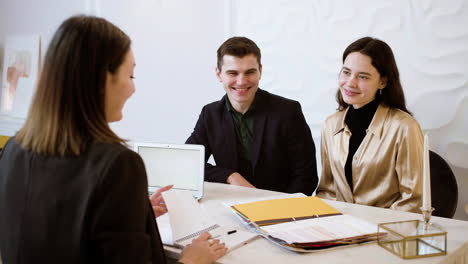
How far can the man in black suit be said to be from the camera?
2314 millimetres

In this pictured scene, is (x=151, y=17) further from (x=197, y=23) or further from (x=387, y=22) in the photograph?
(x=387, y=22)

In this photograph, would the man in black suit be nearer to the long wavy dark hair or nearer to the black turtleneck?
the black turtleneck

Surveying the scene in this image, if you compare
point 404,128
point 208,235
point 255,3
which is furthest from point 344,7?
point 208,235

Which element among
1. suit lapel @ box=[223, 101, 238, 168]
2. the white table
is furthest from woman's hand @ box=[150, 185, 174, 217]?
suit lapel @ box=[223, 101, 238, 168]

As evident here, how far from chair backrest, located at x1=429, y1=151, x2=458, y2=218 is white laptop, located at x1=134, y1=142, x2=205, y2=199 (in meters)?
1.09

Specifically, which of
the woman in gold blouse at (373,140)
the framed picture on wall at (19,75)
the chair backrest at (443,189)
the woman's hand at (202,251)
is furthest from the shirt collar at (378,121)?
the framed picture on wall at (19,75)

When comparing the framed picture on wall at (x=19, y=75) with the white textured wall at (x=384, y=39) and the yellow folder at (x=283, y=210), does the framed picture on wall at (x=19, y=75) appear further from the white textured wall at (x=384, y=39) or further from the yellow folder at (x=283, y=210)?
the yellow folder at (x=283, y=210)

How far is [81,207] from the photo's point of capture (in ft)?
2.85

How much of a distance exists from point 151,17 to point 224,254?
3205mm

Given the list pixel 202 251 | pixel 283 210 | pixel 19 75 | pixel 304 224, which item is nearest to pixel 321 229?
pixel 304 224

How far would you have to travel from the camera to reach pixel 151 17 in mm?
4051

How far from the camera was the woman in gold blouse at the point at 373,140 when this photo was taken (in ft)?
6.52

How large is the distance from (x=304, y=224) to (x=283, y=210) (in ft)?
0.47

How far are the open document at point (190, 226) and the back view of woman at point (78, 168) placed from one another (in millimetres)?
366
